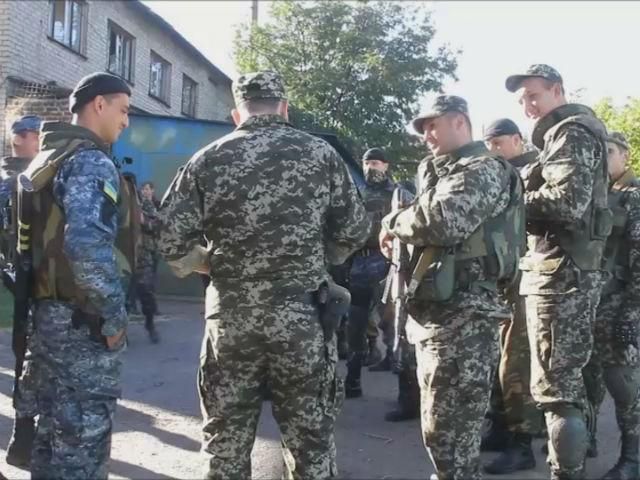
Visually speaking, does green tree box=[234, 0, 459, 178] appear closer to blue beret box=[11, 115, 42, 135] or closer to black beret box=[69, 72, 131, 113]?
blue beret box=[11, 115, 42, 135]

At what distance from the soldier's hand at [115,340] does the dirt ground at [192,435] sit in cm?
143

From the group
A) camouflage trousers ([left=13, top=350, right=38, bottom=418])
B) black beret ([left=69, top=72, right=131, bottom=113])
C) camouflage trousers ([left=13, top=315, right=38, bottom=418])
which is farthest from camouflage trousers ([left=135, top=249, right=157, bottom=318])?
black beret ([left=69, top=72, right=131, bottom=113])

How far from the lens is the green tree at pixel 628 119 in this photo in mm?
16688

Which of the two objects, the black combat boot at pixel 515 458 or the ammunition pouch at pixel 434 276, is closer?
the ammunition pouch at pixel 434 276

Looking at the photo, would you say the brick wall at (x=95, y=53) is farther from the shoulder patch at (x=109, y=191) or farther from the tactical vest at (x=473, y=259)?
the tactical vest at (x=473, y=259)

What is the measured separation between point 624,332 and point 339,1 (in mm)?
21413

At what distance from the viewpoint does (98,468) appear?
2945mm

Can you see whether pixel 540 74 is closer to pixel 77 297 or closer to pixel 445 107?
pixel 445 107

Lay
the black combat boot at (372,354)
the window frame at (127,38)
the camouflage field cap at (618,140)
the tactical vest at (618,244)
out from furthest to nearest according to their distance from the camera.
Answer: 1. the window frame at (127,38)
2. the black combat boot at (372,354)
3. the camouflage field cap at (618,140)
4. the tactical vest at (618,244)

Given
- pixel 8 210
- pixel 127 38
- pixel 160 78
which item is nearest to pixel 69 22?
pixel 127 38

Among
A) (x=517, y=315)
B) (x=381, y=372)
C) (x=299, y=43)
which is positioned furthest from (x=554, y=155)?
(x=299, y=43)

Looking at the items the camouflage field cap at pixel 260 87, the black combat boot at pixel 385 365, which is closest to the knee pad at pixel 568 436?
the camouflage field cap at pixel 260 87

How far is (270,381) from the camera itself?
309cm

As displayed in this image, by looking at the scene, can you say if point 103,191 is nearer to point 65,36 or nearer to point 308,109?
point 65,36
